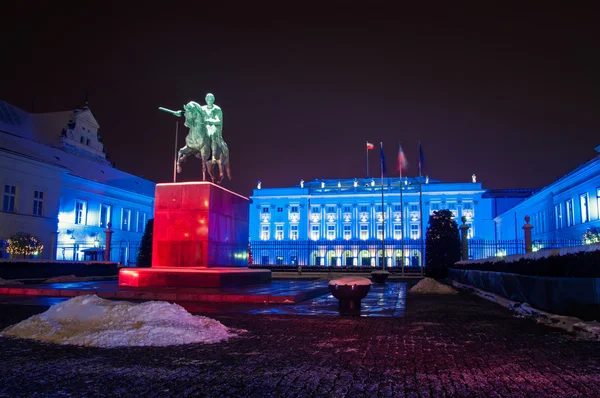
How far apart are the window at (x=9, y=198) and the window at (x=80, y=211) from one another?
312 inches

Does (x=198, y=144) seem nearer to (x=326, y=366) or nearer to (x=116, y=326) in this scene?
(x=116, y=326)

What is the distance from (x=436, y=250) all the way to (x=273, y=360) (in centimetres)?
2928

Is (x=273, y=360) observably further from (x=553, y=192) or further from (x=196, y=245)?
(x=553, y=192)

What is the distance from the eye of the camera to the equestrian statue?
16.5 m

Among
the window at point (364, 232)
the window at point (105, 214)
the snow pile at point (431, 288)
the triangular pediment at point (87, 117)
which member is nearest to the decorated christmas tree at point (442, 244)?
the snow pile at point (431, 288)

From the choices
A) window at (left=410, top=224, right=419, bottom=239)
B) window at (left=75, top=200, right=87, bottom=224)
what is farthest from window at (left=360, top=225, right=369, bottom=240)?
window at (left=75, top=200, right=87, bottom=224)

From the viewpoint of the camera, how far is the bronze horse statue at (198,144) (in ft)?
53.8

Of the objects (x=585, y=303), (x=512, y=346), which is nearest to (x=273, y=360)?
(x=512, y=346)

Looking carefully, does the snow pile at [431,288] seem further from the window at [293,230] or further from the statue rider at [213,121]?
the window at [293,230]

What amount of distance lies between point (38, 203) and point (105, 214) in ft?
32.0

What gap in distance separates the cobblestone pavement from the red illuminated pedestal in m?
7.16

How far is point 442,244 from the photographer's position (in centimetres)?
3306

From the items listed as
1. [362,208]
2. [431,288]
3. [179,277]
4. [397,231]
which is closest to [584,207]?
[431,288]

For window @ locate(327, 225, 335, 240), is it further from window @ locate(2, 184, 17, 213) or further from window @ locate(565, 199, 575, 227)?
window @ locate(2, 184, 17, 213)
